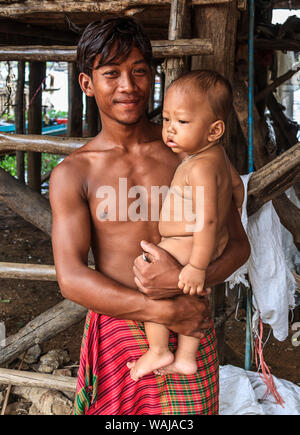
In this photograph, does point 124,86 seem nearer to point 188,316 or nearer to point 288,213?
point 188,316

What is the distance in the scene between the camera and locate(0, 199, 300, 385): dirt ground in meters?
4.07

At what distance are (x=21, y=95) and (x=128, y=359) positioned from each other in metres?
6.65

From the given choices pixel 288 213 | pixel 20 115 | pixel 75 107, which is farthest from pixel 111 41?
pixel 20 115

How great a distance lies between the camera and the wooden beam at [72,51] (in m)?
2.21

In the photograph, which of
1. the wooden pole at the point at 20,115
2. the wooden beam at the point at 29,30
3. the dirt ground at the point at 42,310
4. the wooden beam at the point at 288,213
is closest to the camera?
the wooden beam at the point at 288,213

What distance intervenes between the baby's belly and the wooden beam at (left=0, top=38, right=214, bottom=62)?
3.07ft

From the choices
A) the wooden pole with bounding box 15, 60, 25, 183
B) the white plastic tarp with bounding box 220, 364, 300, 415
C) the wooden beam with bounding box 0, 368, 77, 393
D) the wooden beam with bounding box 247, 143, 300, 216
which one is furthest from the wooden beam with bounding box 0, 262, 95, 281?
the wooden pole with bounding box 15, 60, 25, 183

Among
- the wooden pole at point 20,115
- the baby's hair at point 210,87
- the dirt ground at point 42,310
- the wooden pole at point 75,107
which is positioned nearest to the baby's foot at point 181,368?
the baby's hair at point 210,87

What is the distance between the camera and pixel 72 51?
240 cm

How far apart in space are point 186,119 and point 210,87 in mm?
127

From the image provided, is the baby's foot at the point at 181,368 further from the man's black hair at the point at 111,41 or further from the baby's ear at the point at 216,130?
the man's black hair at the point at 111,41

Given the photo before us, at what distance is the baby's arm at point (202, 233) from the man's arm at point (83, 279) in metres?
0.10

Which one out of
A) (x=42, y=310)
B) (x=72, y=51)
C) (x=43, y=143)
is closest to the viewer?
(x=72, y=51)

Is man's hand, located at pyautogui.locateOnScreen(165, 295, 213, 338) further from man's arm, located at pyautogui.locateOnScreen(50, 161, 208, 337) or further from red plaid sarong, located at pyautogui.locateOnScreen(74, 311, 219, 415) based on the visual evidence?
red plaid sarong, located at pyautogui.locateOnScreen(74, 311, 219, 415)
